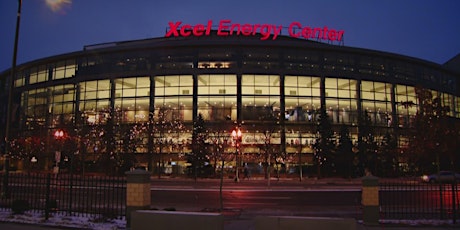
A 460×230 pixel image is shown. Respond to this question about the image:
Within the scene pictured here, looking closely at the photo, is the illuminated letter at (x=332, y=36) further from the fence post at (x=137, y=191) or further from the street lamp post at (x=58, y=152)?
the fence post at (x=137, y=191)

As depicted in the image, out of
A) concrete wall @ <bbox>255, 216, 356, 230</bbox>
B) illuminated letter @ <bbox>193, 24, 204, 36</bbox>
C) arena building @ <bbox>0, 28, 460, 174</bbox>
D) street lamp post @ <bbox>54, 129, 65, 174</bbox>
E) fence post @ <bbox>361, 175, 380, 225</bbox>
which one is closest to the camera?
concrete wall @ <bbox>255, 216, 356, 230</bbox>

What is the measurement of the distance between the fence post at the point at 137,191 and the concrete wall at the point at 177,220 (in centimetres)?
205

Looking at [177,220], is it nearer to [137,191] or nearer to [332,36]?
[137,191]

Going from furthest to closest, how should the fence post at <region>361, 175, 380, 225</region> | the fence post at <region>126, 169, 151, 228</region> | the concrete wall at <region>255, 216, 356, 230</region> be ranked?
1. the fence post at <region>361, 175, 380, 225</region>
2. the fence post at <region>126, 169, 151, 228</region>
3. the concrete wall at <region>255, 216, 356, 230</region>

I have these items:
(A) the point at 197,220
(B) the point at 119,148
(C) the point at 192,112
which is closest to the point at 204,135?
(C) the point at 192,112

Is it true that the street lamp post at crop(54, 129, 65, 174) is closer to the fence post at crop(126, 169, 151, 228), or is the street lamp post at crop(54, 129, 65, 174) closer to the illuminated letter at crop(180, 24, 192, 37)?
the fence post at crop(126, 169, 151, 228)

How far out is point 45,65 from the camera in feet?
234

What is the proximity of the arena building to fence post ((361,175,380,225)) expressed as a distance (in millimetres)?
41067

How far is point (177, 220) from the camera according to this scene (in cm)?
977

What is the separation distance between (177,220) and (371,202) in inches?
281

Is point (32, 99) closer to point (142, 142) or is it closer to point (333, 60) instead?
point (142, 142)

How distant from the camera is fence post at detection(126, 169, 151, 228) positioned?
1243 centimetres

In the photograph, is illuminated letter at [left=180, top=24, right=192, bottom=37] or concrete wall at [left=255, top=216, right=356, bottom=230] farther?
illuminated letter at [left=180, top=24, right=192, bottom=37]

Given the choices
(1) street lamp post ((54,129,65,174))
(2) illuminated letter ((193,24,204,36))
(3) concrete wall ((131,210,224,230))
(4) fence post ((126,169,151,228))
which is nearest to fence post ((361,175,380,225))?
(3) concrete wall ((131,210,224,230))
